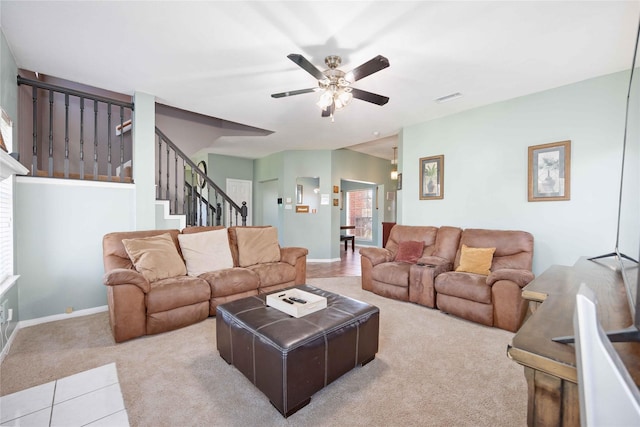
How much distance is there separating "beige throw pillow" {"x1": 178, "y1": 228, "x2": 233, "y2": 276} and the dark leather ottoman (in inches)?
45.4

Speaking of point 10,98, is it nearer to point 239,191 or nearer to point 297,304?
point 297,304

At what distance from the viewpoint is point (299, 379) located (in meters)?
1.55

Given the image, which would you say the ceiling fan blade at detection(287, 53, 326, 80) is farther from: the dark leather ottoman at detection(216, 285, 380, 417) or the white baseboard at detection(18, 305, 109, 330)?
the white baseboard at detection(18, 305, 109, 330)

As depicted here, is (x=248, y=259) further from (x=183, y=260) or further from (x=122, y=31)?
(x=122, y=31)

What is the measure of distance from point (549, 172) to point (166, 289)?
4318mm

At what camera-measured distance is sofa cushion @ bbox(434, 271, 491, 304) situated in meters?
2.72

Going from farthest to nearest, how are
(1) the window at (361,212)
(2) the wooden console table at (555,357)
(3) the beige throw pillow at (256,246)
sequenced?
(1) the window at (361,212), (3) the beige throw pillow at (256,246), (2) the wooden console table at (555,357)

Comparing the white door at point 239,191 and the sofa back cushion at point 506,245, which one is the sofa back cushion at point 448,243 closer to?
the sofa back cushion at point 506,245

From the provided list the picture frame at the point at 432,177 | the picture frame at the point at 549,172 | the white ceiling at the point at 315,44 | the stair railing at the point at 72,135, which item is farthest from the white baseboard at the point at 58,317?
the picture frame at the point at 549,172

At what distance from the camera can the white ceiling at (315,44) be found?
1.96 metres

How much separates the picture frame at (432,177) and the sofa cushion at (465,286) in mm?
1541

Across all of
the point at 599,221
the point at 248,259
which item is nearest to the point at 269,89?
the point at 248,259

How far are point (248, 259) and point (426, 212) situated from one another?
2.80 m

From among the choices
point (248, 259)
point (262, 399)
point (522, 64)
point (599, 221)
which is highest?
point (522, 64)
